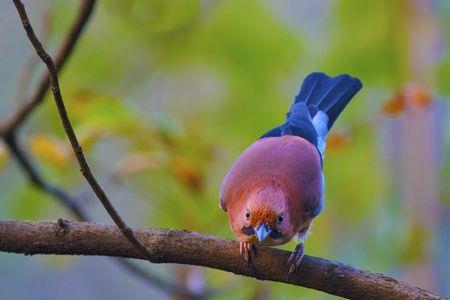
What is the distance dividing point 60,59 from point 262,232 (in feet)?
2.65

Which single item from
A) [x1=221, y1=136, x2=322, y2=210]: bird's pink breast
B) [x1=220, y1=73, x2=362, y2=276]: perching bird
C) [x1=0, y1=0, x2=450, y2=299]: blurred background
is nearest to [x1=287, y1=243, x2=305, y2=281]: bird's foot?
[x1=220, y1=73, x2=362, y2=276]: perching bird

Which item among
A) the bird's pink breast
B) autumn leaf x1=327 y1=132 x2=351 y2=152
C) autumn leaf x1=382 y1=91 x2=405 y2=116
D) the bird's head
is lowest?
the bird's head

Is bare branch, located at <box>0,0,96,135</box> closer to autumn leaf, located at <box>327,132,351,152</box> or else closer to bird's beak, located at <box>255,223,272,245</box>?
bird's beak, located at <box>255,223,272,245</box>

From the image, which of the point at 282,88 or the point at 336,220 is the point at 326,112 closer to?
the point at 282,88

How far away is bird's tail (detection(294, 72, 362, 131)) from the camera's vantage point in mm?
2846

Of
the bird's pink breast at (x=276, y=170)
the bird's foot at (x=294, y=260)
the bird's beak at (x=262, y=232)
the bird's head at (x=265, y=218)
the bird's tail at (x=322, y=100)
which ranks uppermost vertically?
the bird's tail at (x=322, y=100)

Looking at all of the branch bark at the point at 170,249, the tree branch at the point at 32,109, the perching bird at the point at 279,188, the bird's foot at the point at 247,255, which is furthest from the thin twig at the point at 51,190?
the bird's foot at the point at 247,255

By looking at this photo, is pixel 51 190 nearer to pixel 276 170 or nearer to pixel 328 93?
pixel 276 170

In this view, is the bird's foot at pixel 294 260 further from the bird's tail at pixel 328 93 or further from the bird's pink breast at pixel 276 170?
the bird's tail at pixel 328 93

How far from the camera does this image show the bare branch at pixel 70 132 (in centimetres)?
144

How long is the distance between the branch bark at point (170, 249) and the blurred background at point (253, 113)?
919mm

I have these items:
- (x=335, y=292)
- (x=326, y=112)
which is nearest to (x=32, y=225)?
(x=335, y=292)

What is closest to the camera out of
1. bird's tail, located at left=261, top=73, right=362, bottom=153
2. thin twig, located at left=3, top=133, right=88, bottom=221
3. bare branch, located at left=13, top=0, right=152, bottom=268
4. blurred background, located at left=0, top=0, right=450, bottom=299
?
bare branch, located at left=13, top=0, right=152, bottom=268

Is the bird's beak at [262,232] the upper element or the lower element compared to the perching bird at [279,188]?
lower
